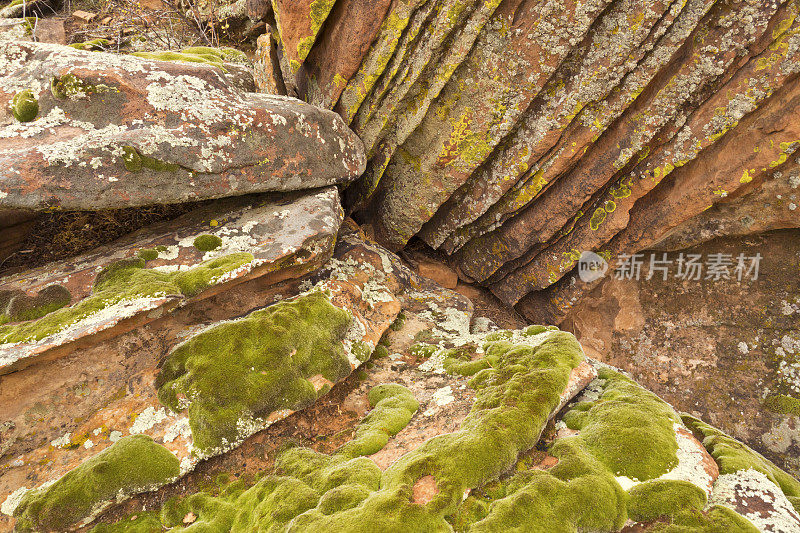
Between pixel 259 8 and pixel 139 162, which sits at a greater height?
pixel 259 8

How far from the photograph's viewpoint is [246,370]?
562 cm

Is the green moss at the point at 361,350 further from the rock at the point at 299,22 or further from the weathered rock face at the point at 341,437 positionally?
the rock at the point at 299,22

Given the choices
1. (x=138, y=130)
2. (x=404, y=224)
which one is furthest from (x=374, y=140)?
(x=138, y=130)

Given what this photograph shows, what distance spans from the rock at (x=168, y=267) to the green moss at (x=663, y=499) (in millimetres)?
5441

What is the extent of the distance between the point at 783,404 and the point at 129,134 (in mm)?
13069

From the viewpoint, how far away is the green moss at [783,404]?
8227 mm

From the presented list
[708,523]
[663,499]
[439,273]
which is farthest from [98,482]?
[439,273]

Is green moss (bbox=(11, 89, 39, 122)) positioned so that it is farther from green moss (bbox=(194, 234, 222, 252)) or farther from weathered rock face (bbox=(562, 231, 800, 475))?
weathered rock face (bbox=(562, 231, 800, 475))

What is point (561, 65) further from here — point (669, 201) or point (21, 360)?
point (21, 360)

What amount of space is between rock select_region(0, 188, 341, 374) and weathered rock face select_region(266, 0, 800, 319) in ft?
8.47

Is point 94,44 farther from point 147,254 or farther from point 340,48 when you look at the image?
point 147,254

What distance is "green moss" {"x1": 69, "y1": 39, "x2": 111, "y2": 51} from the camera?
38.1 feet

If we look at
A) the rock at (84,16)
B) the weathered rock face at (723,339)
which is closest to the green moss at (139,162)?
the weathered rock face at (723,339)

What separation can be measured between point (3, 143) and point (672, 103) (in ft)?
34.6
